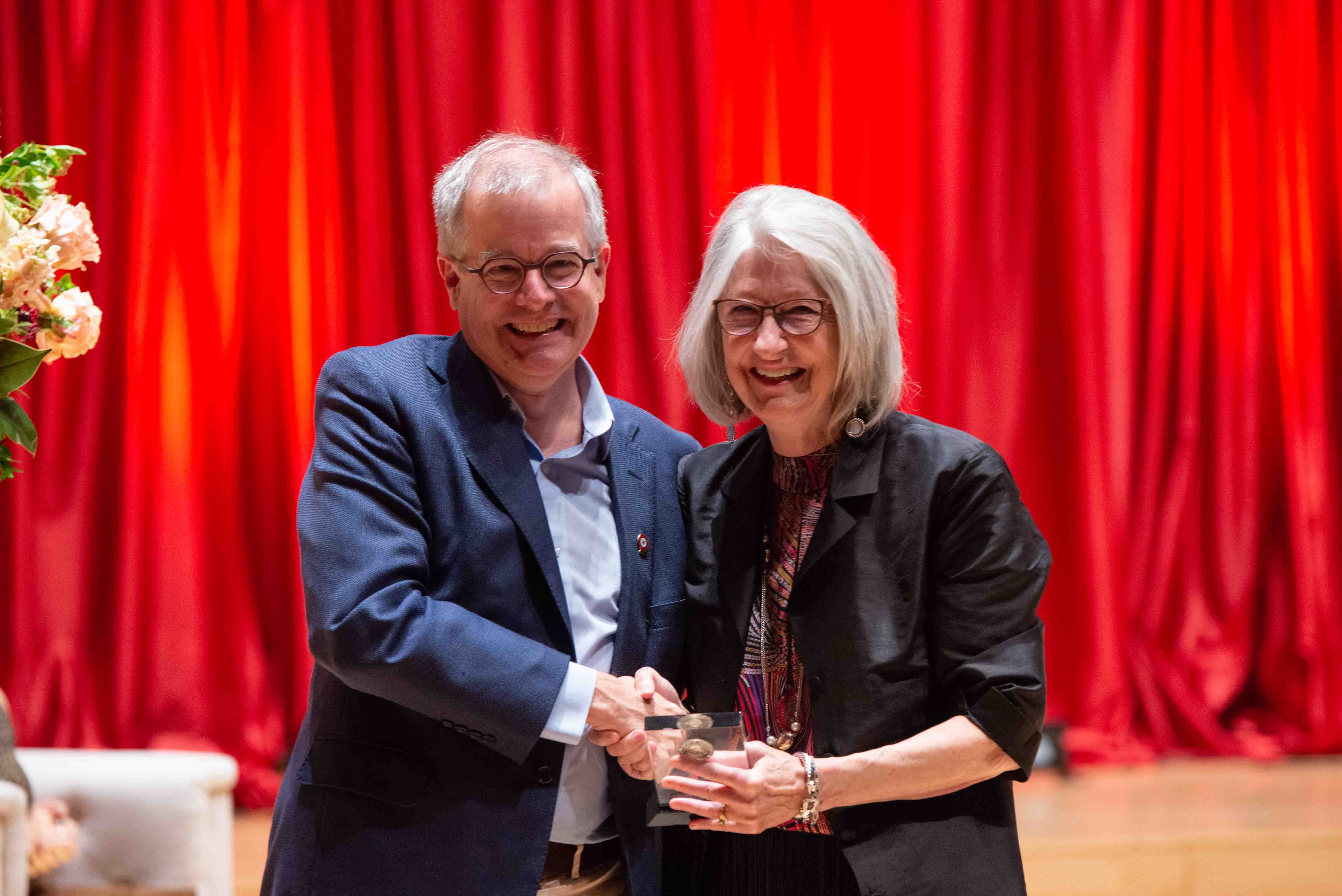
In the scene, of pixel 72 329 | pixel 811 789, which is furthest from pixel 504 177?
pixel 811 789

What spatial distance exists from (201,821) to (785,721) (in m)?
1.96

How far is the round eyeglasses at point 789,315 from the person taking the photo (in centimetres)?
168

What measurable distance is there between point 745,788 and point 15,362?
3.44 feet

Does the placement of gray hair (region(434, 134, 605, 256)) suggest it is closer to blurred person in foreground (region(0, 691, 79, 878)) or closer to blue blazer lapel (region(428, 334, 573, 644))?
blue blazer lapel (region(428, 334, 573, 644))

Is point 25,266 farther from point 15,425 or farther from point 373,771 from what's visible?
point 373,771

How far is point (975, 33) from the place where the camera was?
→ 4.42 meters

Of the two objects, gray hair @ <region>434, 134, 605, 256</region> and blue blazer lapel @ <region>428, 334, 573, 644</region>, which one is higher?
gray hair @ <region>434, 134, 605, 256</region>

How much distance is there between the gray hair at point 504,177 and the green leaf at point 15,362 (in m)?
0.57

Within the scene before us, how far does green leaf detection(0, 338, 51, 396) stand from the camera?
1547mm

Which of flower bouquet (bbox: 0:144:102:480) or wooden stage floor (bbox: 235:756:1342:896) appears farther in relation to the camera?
wooden stage floor (bbox: 235:756:1342:896)

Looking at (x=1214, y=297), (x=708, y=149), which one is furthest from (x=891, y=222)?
(x=1214, y=297)

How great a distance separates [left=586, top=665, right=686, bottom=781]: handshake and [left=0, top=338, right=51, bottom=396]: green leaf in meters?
0.81

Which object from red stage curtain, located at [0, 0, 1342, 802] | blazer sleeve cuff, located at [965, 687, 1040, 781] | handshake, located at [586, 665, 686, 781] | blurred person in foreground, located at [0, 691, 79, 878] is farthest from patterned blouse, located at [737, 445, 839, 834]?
red stage curtain, located at [0, 0, 1342, 802]

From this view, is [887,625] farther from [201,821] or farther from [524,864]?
[201,821]
